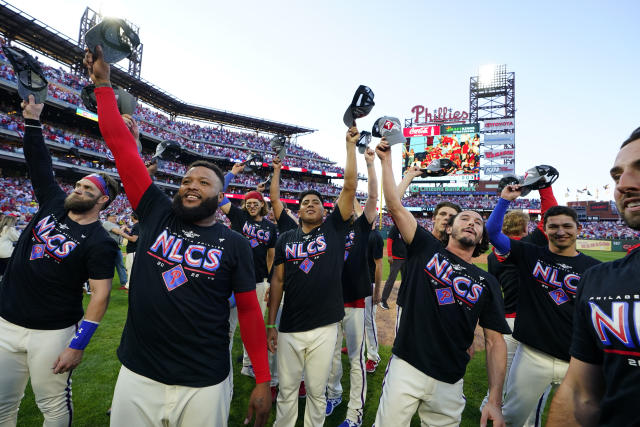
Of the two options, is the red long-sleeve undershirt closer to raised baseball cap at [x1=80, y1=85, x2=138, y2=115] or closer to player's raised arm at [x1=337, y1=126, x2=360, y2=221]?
raised baseball cap at [x1=80, y1=85, x2=138, y2=115]

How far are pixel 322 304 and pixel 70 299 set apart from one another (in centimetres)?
229

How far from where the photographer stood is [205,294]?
2.06m

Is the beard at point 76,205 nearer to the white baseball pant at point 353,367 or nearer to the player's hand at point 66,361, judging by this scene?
the player's hand at point 66,361

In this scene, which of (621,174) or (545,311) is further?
(545,311)

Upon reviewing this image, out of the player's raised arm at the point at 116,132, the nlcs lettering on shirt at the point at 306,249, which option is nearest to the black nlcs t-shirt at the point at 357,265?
the nlcs lettering on shirt at the point at 306,249

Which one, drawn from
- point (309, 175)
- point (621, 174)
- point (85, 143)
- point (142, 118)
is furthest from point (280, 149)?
point (309, 175)

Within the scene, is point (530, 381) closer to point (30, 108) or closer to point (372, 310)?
point (372, 310)

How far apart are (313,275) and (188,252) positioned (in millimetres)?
1445

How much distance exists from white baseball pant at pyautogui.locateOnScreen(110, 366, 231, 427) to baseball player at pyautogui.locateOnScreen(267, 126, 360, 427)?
1.17 m

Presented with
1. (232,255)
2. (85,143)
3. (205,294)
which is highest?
(85,143)

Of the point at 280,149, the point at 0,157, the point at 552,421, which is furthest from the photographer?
the point at 0,157

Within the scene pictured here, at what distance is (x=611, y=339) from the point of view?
4.42 ft

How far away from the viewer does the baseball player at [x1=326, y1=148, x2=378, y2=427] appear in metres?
3.62

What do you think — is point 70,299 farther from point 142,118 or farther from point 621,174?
point 142,118
